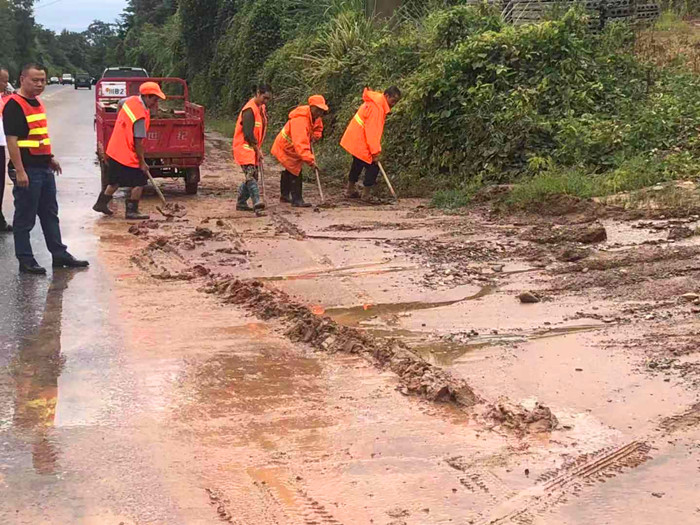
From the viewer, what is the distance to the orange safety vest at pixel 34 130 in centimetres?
773

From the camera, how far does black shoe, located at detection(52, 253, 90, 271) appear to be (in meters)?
8.05

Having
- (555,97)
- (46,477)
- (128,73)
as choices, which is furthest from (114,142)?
(128,73)

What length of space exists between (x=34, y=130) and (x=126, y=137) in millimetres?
2629

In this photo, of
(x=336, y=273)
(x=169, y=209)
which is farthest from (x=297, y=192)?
(x=336, y=273)

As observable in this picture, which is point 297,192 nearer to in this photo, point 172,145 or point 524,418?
point 172,145

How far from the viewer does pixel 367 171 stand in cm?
1218

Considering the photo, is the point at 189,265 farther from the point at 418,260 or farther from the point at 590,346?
the point at 590,346

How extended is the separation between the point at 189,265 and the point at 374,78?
8591 millimetres

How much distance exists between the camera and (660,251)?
7688 millimetres

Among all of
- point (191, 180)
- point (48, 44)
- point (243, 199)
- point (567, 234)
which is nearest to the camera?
point (567, 234)

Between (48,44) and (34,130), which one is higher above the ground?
(48,44)

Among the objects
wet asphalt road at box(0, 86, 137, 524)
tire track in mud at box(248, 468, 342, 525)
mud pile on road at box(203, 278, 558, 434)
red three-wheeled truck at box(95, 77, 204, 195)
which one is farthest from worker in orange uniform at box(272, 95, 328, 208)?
tire track in mud at box(248, 468, 342, 525)

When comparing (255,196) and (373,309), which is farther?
(255,196)

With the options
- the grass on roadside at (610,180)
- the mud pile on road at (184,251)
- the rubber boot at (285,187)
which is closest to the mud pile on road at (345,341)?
the mud pile on road at (184,251)
